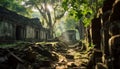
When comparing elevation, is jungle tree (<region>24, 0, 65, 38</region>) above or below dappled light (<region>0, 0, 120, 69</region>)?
above

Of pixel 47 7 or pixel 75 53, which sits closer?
pixel 75 53

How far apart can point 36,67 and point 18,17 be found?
15.8 meters

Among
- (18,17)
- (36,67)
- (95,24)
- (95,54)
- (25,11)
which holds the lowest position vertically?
(36,67)

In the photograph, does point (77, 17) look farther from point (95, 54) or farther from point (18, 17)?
point (18, 17)

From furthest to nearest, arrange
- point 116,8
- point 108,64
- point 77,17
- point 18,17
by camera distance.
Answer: point 18,17 < point 77,17 < point 116,8 < point 108,64

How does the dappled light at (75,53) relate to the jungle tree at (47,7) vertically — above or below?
below

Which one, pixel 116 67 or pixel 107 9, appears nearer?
pixel 116 67

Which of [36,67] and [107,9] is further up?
[107,9]

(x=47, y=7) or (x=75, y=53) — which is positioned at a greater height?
(x=47, y=7)

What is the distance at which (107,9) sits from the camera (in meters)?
9.49

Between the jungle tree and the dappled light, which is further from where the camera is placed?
the jungle tree

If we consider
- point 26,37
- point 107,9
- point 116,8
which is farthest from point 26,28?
point 116,8

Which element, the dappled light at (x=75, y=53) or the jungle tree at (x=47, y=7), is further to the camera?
the jungle tree at (x=47, y=7)

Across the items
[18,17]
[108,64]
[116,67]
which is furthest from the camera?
[18,17]
